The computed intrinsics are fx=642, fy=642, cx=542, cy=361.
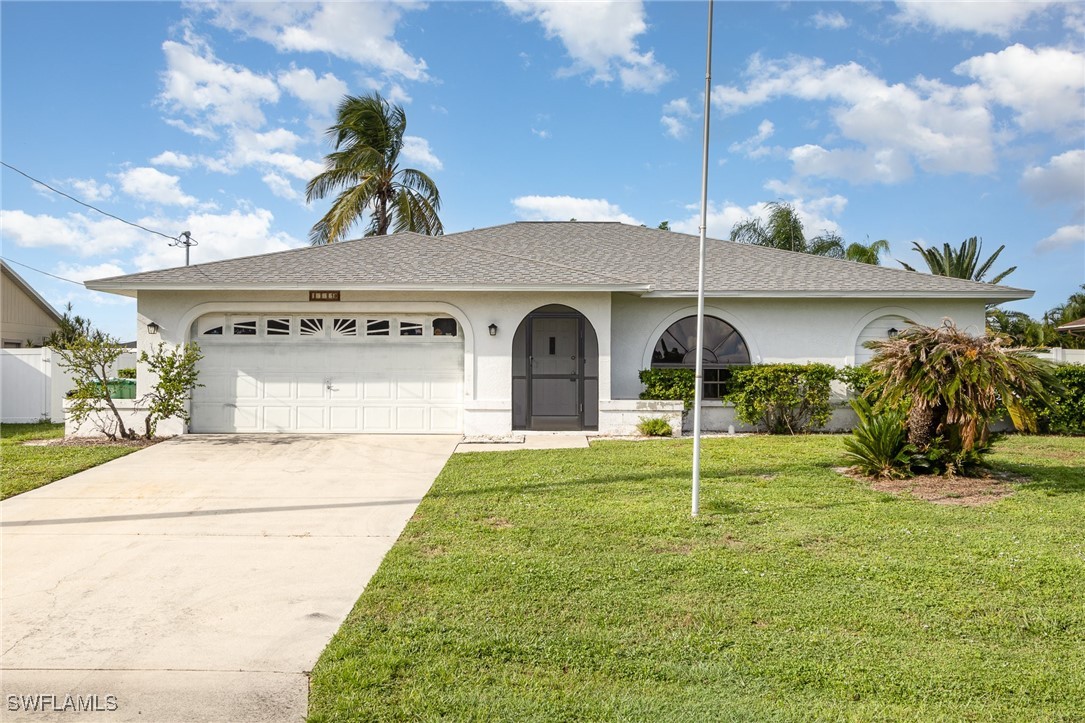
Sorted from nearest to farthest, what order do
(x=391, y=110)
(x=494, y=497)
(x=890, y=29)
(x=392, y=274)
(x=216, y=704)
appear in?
(x=216, y=704)
(x=494, y=497)
(x=392, y=274)
(x=890, y=29)
(x=391, y=110)

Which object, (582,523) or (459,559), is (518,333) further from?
(459,559)

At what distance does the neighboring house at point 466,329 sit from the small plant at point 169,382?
56 cm

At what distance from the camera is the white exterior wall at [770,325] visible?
1372 centimetres

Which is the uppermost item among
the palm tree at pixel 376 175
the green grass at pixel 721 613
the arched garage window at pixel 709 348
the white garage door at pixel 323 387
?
the palm tree at pixel 376 175

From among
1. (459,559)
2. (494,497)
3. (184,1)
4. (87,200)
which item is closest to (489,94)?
(184,1)

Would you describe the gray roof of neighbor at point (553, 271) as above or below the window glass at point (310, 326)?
above

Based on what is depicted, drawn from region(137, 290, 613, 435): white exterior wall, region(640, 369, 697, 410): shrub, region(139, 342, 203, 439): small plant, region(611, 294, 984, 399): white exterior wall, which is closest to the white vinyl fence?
region(137, 290, 613, 435): white exterior wall

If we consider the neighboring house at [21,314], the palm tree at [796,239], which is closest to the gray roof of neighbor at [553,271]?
the palm tree at [796,239]

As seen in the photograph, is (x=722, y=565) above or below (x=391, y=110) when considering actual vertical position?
below

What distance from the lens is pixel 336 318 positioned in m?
13.1

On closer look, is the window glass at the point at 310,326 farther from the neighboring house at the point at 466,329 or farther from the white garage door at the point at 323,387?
the white garage door at the point at 323,387

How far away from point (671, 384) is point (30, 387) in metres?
15.3

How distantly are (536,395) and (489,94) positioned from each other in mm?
9481

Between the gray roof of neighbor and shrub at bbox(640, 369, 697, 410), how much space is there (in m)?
1.66
